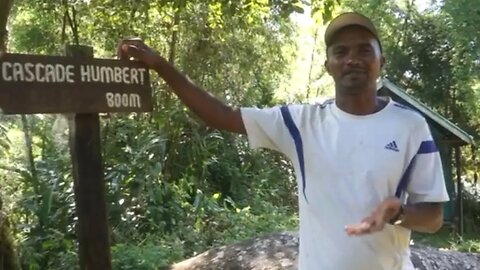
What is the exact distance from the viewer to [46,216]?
6699mm

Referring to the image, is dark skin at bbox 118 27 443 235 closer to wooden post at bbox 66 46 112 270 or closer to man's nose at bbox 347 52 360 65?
man's nose at bbox 347 52 360 65

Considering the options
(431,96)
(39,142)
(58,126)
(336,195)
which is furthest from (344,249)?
(431,96)

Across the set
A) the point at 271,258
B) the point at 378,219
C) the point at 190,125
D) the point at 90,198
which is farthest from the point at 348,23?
the point at 190,125

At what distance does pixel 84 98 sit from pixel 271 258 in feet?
8.81

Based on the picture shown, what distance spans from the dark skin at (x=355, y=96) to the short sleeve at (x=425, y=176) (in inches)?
1.2

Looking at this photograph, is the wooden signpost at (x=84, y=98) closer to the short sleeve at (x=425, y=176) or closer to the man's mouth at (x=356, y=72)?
the man's mouth at (x=356, y=72)

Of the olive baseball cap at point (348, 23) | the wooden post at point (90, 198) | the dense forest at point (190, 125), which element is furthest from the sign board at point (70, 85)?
the olive baseball cap at point (348, 23)

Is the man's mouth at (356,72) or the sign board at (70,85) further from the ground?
the sign board at (70,85)

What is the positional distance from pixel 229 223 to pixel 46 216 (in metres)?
2.23

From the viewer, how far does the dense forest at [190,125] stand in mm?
6363

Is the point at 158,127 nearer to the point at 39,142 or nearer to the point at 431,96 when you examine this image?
the point at 39,142

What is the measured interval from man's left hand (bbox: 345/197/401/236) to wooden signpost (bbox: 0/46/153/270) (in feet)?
4.01

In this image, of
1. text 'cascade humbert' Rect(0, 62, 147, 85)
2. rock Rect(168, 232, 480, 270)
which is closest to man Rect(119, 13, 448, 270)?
text 'cascade humbert' Rect(0, 62, 147, 85)

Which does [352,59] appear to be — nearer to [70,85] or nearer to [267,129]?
[267,129]
